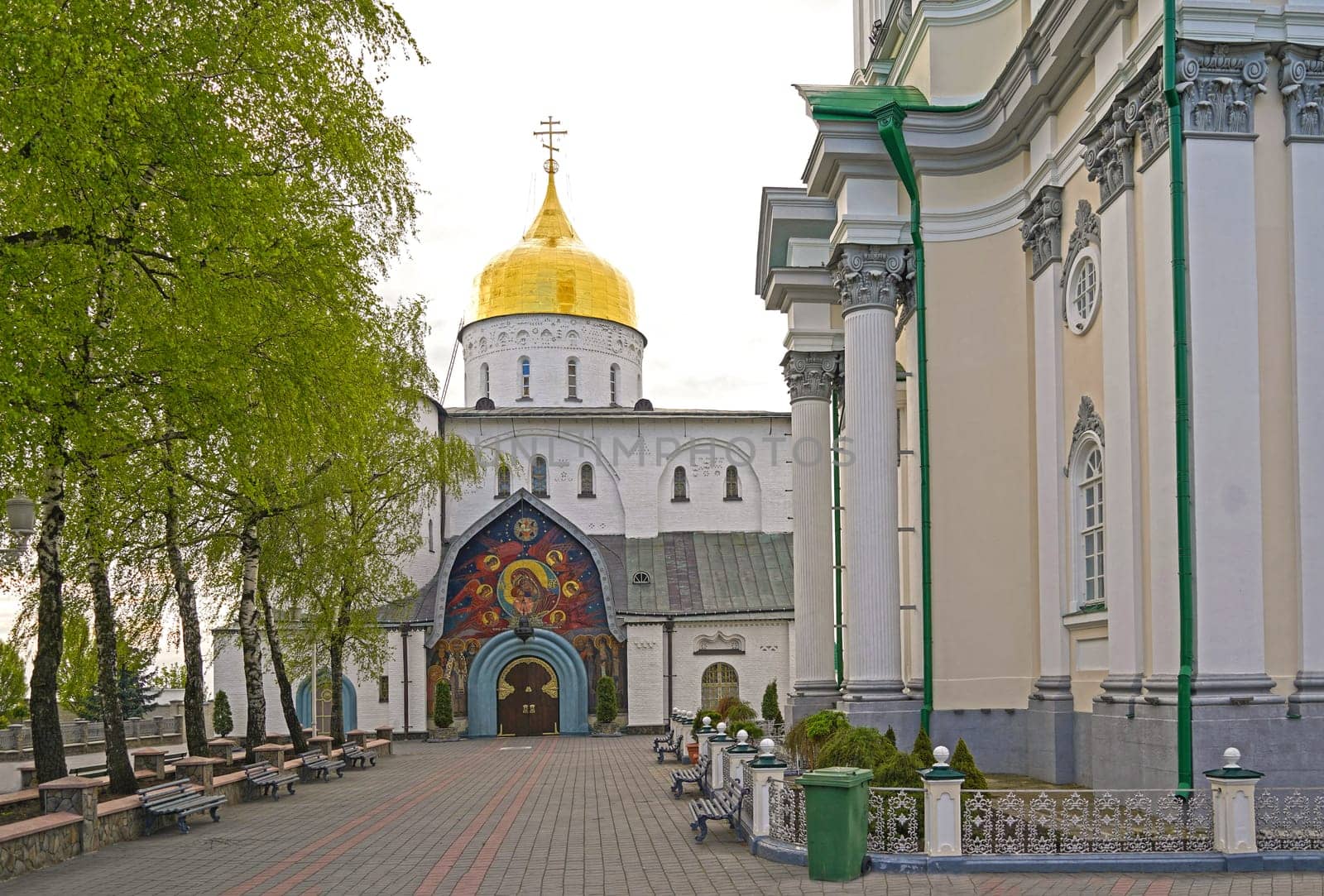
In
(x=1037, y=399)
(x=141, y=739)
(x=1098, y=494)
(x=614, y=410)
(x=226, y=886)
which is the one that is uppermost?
(x=614, y=410)

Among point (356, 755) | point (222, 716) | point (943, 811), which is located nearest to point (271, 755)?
point (356, 755)

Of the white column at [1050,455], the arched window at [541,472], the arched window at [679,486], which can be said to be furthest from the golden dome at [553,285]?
the white column at [1050,455]

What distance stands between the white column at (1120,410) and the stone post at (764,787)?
373 centimetres

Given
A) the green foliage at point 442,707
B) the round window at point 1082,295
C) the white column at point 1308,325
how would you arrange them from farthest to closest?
the green foliage at point 442,707, the round window at point 1082,295, the white column at point 1308,325

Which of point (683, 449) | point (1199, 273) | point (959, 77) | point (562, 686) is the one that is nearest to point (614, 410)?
point (683, 449)

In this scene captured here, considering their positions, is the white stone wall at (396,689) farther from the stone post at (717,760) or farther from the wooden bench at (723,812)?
the wooden bench at (723,812)

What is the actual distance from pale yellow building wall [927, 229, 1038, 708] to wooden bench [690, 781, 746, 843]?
4.34 metres

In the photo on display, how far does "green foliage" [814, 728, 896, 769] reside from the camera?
12.9m

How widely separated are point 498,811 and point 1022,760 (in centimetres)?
669

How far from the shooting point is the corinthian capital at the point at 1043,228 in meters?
17.4

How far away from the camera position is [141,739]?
44.2 meters

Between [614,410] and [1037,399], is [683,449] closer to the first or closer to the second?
[614,410]

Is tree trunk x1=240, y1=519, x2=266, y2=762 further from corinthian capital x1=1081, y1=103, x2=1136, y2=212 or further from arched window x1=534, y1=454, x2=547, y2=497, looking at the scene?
arched window x1=534, y1=454, x2=547, y2=497

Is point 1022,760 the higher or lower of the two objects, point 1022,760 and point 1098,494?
the lower
